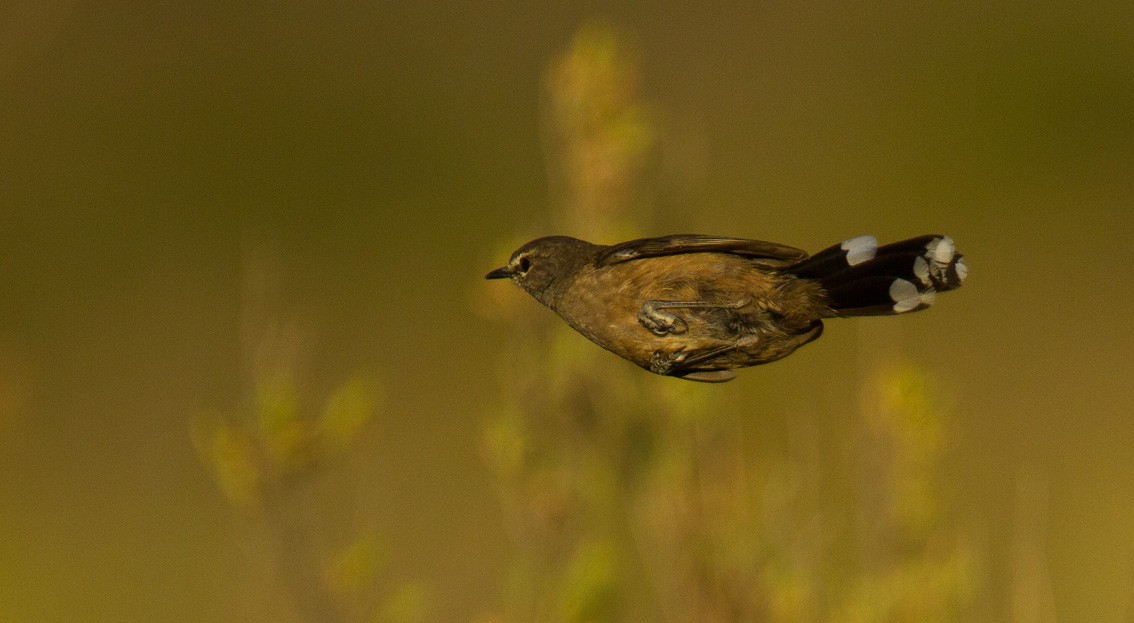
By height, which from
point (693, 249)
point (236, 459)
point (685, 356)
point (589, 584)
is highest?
point (693, 249)

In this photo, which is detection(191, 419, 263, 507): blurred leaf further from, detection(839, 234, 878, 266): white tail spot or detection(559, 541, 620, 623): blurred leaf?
detection(839, 234, 878, 266): white tail spot

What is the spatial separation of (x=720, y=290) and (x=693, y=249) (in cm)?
6

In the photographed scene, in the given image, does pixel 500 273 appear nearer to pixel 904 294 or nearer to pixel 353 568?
Answer: pixel 904 294

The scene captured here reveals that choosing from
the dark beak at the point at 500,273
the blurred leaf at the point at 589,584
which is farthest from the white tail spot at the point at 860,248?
the blurred leaf at the point at 589,584

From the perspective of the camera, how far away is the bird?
121 cm

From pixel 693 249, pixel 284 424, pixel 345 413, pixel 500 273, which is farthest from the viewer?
pixel 345 413

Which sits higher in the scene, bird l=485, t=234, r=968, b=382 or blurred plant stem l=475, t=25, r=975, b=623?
bird l=485, t=234, r=968, b=382

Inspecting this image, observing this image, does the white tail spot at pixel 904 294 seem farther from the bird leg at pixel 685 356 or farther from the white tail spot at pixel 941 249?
the bird leg at pixel 685 356

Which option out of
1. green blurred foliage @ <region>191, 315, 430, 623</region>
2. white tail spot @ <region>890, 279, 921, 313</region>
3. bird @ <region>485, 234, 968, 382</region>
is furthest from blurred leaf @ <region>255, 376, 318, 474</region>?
white tail spot @ <region>890, 279, 921, 313</region>

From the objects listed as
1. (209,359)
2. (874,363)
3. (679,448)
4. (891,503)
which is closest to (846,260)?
(874,363)

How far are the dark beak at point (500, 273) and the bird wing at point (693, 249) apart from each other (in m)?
0.15

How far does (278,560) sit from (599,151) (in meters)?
1.78

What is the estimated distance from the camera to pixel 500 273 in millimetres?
1479

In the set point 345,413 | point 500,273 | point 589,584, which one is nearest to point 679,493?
point 589,584
